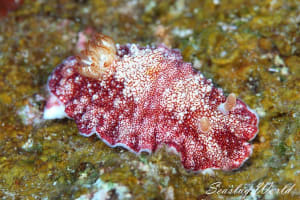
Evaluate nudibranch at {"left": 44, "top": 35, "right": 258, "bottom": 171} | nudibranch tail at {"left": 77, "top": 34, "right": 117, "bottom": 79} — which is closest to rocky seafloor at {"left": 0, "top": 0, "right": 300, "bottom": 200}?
nudibranch at {"left": 44, "top": 35, "right": 258, "bottom": 171}

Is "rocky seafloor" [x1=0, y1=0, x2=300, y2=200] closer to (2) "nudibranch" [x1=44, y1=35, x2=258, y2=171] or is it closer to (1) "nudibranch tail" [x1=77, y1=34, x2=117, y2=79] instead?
(2) "nudibranch" [x1=44, y1=35, x2=258, y2=171]

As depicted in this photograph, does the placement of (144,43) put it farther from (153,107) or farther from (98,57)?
(153,107)

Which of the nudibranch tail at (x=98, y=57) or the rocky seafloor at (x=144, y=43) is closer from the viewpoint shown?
the rocky seafloor at (x=144, y=43)

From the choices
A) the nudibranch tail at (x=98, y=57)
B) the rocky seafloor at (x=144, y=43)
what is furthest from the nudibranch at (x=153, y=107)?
the rocky seafloor at (x=144, y=43)

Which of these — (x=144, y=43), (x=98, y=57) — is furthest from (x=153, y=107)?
(x=144, y=43)

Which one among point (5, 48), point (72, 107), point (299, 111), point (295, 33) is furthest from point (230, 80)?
point (5, 48)

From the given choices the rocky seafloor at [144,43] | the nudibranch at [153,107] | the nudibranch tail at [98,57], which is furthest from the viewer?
the nudibranch tail at [98,57]

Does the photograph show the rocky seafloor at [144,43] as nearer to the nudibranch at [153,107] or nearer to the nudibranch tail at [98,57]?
the nudibranch at [153,107]

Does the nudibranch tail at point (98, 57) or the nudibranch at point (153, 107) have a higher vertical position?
the nudibranch tail at point (98, 57)
